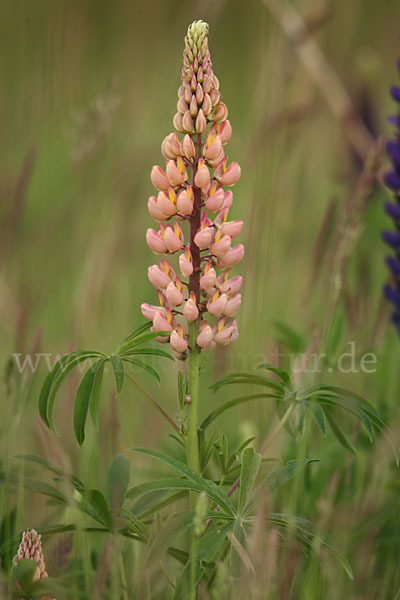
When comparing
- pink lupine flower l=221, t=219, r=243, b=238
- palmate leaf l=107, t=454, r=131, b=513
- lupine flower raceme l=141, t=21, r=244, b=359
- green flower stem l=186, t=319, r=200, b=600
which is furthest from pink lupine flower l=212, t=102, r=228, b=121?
palmate leaf l=107, t=454, r=131, b=513

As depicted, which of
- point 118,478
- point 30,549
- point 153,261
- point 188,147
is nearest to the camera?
point 30,549

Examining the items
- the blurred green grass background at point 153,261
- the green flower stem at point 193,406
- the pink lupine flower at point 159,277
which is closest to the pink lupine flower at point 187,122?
the pink lupine flower at point 159,277

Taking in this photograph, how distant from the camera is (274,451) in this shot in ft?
7.45

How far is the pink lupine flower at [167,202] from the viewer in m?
1.61

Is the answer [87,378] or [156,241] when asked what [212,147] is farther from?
[87,378]

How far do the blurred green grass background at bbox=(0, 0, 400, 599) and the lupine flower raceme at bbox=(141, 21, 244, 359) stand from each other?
403mm

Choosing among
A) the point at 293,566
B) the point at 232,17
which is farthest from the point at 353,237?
the point at 232,17

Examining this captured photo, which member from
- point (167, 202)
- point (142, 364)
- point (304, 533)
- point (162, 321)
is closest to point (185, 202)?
point (167, 202)

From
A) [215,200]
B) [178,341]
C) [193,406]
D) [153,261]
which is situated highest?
[153,261]

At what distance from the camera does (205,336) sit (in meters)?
1.59

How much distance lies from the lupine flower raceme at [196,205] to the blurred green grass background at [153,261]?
403 mm

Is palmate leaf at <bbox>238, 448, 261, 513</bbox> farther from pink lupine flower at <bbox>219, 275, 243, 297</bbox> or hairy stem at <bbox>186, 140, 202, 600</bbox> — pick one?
pink lupine flower at <bbox>219, 275, 243, 297</bbox>

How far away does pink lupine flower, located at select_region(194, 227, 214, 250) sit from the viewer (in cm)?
158

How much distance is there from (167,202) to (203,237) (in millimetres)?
118
